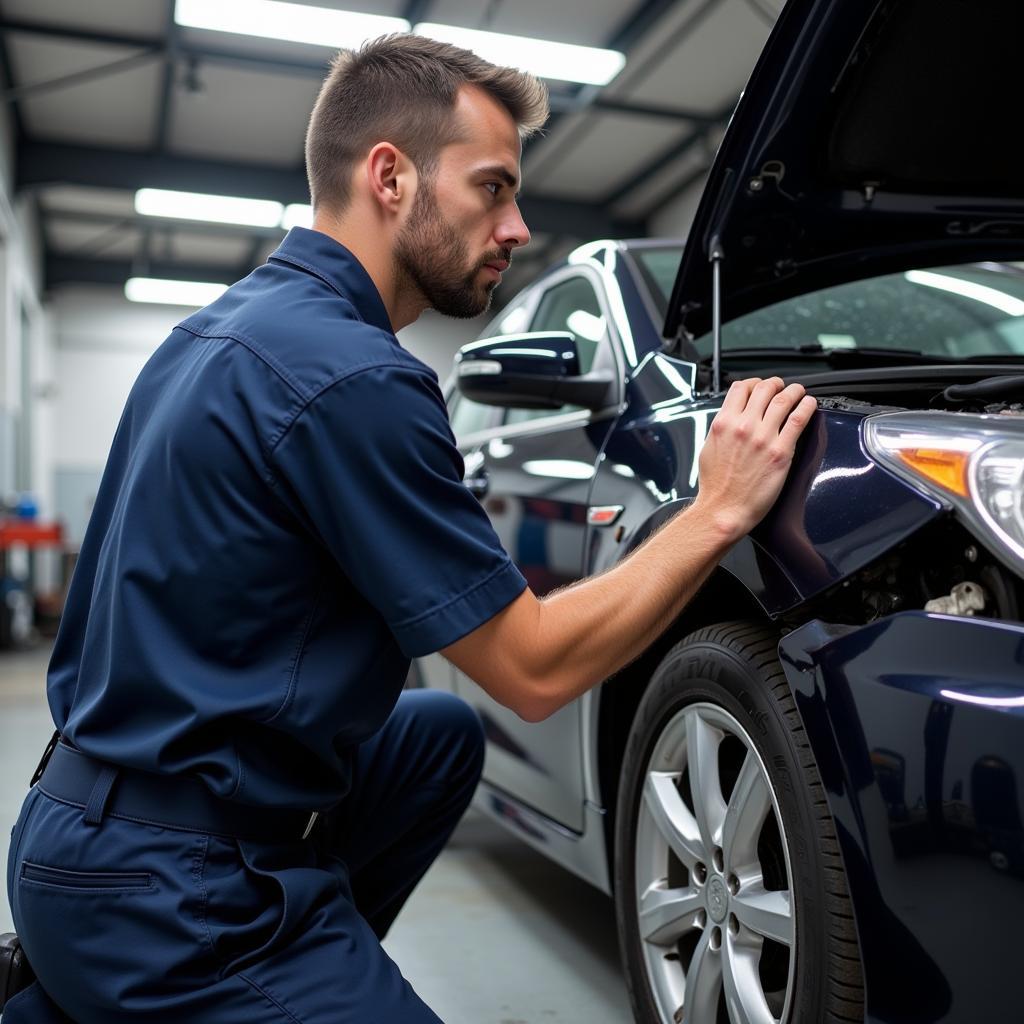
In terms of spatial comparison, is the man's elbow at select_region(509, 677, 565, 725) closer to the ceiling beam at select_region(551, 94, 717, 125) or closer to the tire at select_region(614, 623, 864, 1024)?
the tire at select_region(614, 623, 864, 1024)

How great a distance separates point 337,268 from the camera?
4.15 ft

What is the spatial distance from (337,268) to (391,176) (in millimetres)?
127

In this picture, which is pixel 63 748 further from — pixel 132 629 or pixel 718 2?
pixel 718 2

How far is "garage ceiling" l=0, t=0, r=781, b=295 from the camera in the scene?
25.4 feet

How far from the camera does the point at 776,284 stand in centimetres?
176

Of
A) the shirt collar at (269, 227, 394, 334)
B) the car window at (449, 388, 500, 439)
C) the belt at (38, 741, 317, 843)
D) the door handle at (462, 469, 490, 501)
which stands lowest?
the belt at (38, 741, 317, 843)

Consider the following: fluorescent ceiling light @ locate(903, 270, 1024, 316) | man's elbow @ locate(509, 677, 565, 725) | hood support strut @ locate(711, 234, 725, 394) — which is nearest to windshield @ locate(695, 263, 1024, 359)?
fluorescent ceiling light @ locate(903, 270, 1024, 316)

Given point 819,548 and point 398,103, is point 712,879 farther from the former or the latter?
point 398,103

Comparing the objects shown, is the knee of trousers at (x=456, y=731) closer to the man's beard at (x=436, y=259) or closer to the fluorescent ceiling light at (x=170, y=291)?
the man's beard at (x=436, y=259)

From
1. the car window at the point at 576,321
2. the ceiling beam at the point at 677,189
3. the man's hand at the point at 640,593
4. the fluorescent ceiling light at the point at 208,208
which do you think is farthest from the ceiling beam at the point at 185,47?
the man's hand at the point at 640,593

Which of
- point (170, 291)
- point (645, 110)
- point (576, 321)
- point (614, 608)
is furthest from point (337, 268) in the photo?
point (170, 291)

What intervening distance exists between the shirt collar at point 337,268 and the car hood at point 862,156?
519 mm

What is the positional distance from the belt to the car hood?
976 millimetres

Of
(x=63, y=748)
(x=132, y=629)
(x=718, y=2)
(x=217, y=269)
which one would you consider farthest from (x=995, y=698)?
(x=217, y=269)
